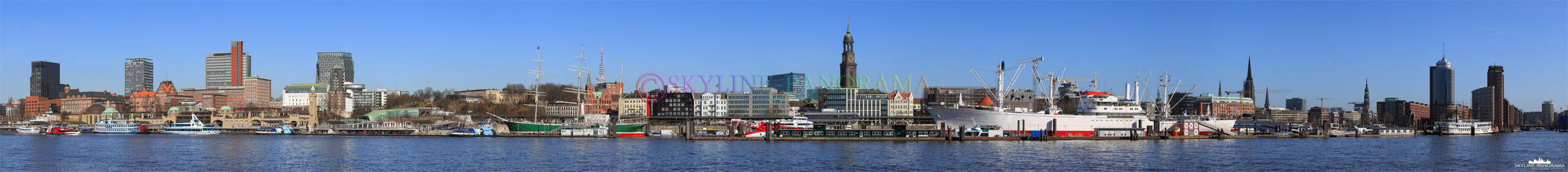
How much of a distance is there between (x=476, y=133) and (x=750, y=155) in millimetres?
49797

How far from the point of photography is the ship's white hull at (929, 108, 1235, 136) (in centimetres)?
9625

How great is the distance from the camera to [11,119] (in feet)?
573

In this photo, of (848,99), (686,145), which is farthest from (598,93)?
(686,145)

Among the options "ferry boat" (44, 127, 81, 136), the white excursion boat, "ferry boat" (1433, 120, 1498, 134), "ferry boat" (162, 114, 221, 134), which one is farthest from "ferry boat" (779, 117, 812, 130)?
"ferry boat" (44, 127, 81, 136)

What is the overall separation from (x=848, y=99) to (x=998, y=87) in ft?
124

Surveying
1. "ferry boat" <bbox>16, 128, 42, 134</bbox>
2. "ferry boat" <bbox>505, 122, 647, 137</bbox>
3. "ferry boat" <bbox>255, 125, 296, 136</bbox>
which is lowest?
"ferry boat" <bbox>16, 128, 42, 134</bbox>

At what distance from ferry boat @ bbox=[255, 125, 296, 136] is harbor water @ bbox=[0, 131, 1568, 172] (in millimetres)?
21605

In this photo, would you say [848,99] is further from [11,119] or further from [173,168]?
[11,119]

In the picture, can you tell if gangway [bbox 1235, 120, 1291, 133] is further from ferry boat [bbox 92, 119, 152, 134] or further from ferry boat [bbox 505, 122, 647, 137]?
ferry boat [bbox 92, 119, 152, 134]

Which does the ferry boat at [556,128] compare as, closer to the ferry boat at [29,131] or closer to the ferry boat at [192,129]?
the ferry boat at [192,129]

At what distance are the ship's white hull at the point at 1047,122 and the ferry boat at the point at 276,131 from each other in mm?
63624

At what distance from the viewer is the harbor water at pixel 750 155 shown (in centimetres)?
5547

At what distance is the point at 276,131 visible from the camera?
375 feet

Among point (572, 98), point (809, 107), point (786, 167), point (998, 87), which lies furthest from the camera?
point (572, 98)
